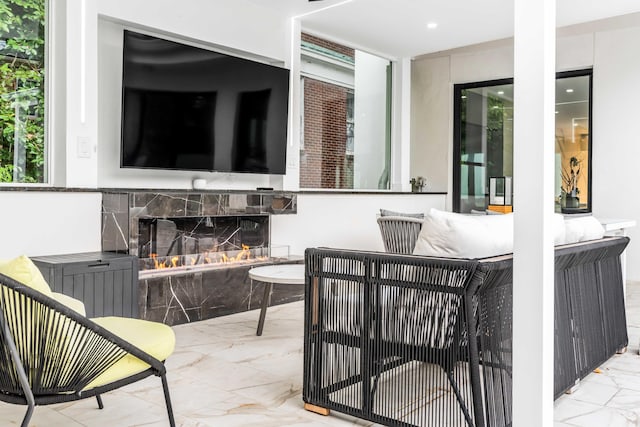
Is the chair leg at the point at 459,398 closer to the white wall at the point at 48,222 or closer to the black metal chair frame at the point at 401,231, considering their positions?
the black metal chair frame at the point at 401,231

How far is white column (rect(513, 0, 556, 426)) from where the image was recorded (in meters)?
1.32

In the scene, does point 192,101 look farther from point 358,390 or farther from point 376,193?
point 358,390

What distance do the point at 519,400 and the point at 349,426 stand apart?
1127mm

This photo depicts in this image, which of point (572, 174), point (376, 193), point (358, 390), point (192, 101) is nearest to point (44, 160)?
point (192, 101)

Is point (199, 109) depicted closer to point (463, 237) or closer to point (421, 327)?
point (463, 237)

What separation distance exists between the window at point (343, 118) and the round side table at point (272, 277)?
2.57 m

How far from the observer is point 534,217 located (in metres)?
1.34

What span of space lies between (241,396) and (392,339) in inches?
34.8

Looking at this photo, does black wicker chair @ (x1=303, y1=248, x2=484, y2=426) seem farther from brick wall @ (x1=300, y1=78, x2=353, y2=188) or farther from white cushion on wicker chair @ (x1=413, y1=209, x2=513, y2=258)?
brick wall @ (x1=300, y1=78, x2=353, y2=188)

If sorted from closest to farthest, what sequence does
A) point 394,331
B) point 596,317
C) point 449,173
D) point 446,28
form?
point 394,331 → point 596,317 → point 446,28 → point 449,173

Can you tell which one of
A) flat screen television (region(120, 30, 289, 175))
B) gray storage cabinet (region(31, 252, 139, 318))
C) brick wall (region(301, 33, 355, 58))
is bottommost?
gray storage cabinet (region(31, 252, 139, 318))

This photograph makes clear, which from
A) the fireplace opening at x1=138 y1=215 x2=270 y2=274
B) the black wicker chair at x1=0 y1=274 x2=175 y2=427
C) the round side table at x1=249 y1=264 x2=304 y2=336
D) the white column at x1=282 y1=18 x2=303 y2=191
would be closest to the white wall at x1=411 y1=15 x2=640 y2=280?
the white column at x1=282 y1=18 x2=303 y2=191

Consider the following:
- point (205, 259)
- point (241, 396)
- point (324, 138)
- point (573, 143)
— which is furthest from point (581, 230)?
point (573, 143)

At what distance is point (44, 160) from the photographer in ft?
13.7
